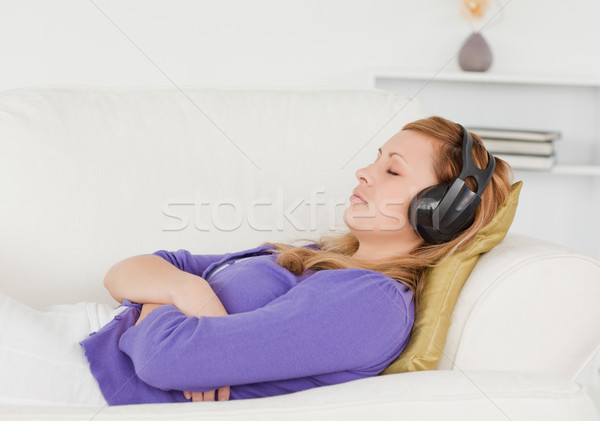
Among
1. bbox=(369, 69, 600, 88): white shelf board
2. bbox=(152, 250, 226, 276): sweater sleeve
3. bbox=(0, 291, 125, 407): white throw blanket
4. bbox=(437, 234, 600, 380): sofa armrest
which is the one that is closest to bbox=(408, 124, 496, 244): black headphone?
bbox=(437, 234, 600, 380): sofa armrest

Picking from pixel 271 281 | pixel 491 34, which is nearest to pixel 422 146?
pixel 271 281

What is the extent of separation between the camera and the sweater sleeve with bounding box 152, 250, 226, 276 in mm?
1336

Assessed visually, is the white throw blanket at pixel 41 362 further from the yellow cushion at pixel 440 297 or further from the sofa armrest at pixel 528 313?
the sofa armrest at pixel 528 313

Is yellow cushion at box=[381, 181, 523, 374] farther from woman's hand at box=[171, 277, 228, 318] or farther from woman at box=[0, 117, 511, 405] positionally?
woman's hand at box=[171, 277, 228, 318]

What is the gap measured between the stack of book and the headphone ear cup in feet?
4.76

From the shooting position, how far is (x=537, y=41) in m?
2.70

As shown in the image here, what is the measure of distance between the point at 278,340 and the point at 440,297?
309 millimetres

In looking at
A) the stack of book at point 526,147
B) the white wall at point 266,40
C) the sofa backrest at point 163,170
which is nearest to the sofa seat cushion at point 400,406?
the sofa backrest at point 163,170

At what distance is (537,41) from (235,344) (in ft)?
7.48

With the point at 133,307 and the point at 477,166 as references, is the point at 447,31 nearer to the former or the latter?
the point at 477,166

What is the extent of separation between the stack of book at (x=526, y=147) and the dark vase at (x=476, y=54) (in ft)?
0.90

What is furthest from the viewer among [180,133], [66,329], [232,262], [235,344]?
[180,133]

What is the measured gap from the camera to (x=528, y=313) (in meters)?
1.05

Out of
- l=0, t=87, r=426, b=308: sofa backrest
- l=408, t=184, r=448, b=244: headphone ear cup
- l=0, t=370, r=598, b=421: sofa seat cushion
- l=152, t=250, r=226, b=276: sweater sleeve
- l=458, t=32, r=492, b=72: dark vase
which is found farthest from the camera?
l=458, t=32, r=492, b=72: dark vase
